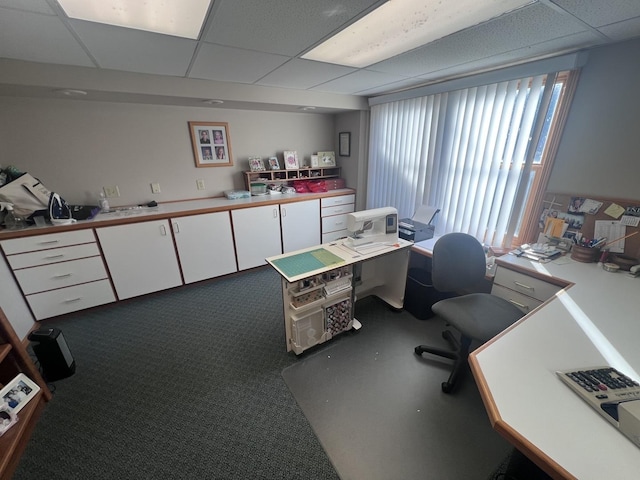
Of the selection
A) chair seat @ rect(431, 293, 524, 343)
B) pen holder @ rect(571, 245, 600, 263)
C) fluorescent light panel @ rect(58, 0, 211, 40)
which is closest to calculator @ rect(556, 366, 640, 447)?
chair seat @ rect(431, 293, 524, 343)

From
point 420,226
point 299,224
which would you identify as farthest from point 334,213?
point 420,226

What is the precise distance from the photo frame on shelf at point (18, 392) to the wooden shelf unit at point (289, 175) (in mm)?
2557

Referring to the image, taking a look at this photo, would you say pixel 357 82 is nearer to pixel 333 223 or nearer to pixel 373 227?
pixel 373 227

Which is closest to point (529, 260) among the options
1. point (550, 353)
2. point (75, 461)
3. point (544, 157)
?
point (544, 157)

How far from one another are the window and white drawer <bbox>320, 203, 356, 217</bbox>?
809mm

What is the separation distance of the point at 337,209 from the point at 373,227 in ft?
5.23

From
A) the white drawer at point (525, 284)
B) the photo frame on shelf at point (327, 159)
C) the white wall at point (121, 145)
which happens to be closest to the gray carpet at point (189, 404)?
the white drawer at point (525, 284)

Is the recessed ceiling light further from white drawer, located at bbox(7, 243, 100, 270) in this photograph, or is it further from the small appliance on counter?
the small appliance on counter

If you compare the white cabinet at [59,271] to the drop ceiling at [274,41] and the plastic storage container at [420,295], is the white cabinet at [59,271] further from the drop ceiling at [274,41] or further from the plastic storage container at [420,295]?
the plastic storage container at [420,295]

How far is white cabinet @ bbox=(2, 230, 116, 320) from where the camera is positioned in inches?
83.9

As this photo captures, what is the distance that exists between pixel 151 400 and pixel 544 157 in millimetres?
3350

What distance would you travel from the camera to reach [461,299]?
182cm

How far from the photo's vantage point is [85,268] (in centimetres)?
237

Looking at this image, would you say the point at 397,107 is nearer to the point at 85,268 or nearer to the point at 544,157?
the point at 544,157
